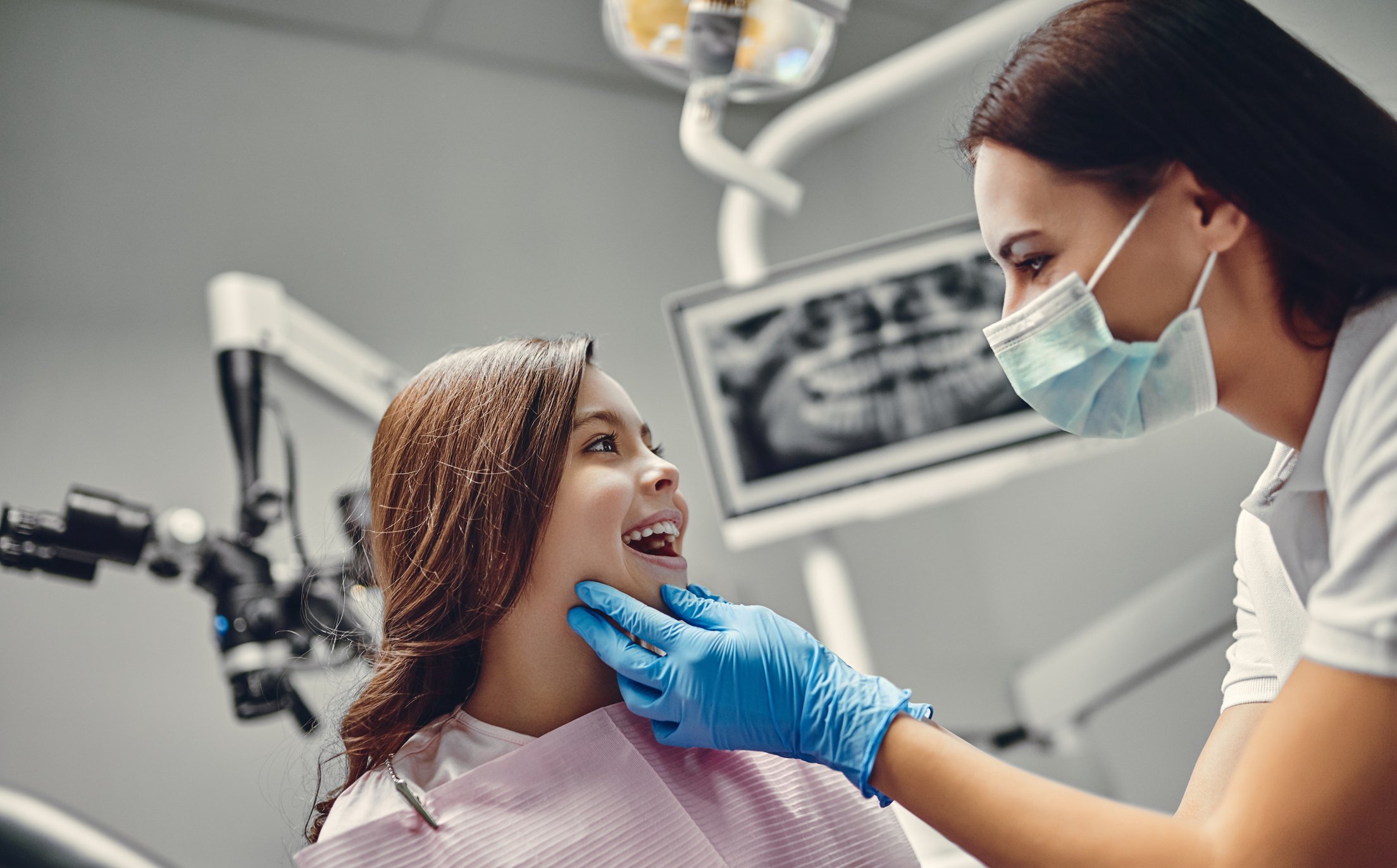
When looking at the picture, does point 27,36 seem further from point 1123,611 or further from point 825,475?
point 1123,611

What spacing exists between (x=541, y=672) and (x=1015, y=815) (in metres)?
0.61

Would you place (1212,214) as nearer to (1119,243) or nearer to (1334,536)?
(1119,243)

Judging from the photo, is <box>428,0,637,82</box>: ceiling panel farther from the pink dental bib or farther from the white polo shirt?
the white polo shirt

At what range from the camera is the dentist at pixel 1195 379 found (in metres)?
0.84

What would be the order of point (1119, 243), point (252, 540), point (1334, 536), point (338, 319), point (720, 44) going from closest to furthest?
point (1334, 536)
point (1119, 243)
point (720, 44)
point (252, 540)
point (338, 319)

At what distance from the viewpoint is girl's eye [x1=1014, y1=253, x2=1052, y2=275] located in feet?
3.61

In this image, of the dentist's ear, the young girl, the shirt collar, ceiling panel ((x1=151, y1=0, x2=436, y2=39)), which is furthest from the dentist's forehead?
ceiling panel ((x1=151, y1=0, x2=436, y2=39))

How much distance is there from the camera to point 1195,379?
1045mm

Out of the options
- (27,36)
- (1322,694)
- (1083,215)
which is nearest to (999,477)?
(1083,215)

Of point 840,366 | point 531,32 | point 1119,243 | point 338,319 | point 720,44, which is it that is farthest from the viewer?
point 531,32

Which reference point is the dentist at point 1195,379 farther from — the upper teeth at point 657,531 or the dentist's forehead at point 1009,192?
the upper teeth at point 657,531

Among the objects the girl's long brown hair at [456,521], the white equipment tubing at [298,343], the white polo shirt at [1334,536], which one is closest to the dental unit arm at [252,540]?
the white equipment tubing at [298,343]

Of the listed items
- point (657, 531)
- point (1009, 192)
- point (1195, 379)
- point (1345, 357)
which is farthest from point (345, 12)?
point (1345, 357)

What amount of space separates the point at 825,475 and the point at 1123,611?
800 mm
